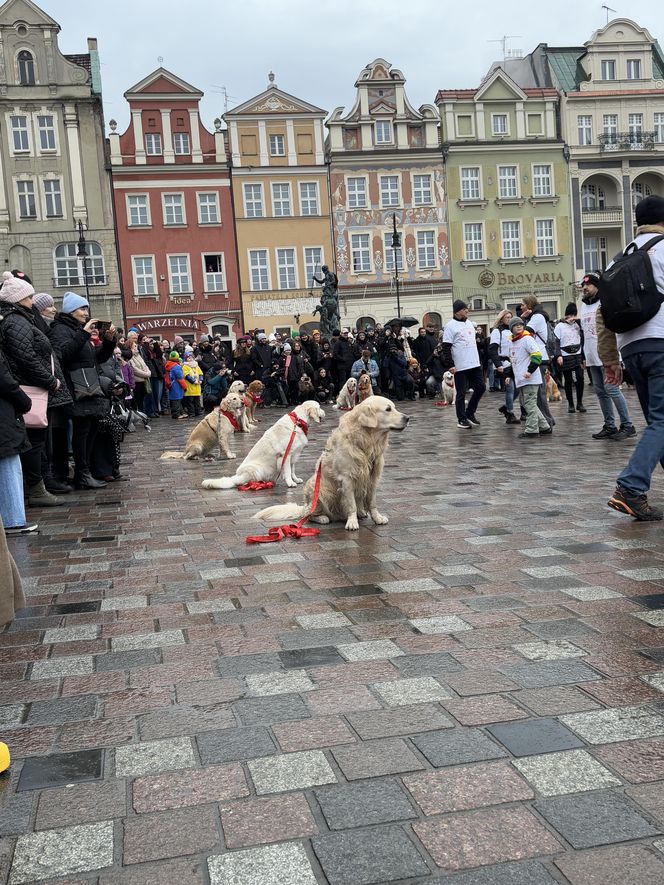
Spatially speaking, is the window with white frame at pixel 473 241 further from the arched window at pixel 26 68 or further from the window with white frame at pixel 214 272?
the arched window at pixel 26 68

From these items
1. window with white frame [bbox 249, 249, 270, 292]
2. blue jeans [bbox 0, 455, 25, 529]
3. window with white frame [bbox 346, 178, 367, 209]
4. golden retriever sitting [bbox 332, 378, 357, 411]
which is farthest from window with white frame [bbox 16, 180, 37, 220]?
blue jeans [bbox 0, 455, 25, 529]

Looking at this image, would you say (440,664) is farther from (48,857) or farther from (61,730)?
(48,857)

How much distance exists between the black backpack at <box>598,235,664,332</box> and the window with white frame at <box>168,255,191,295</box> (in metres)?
40.0

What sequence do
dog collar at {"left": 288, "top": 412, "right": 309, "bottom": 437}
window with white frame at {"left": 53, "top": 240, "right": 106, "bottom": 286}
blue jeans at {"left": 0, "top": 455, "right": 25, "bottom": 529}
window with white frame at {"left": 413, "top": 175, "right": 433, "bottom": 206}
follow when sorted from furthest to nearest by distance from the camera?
window with white frame at {"left": 413, "top": 175, "right": 433, "bottom": 206} < window with white frame at {"left": 53, "top": 240, "right": 106, "bottom": 286} < dog collar at {"left": 288, "top": 412, "right": 309, "bottom": 437} < blue jeans at {"left": 0, "top": 455, "right": 25, "bottom": 529}

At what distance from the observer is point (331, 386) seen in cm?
2514

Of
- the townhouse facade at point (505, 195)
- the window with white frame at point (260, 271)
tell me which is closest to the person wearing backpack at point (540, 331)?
the window with white frame at point (260, 271)

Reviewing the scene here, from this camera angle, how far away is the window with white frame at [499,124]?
A: 48.5 meters

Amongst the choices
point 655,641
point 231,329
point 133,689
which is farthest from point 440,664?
point 231,329

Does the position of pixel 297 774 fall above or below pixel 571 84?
below

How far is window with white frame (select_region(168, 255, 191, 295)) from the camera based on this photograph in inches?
1758

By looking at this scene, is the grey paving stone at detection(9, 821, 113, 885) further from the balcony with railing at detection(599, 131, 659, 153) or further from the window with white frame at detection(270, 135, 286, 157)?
the balcony with railing at detection(599, 131, 659, 153)

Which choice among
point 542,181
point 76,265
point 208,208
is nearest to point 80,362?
point 76,265

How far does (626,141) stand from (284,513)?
156 feet

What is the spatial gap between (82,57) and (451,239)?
21205mm
